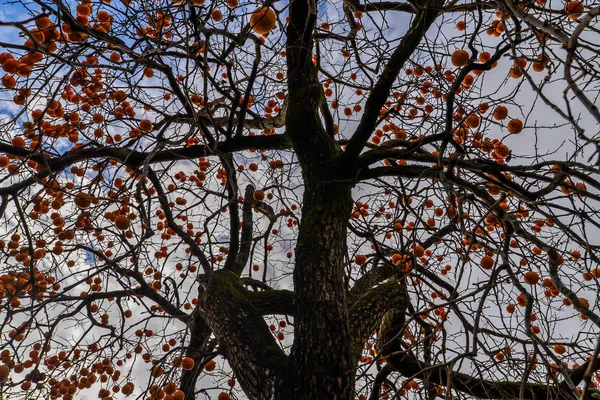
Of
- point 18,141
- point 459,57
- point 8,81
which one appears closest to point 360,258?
point 459,57

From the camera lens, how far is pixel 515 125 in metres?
2.71

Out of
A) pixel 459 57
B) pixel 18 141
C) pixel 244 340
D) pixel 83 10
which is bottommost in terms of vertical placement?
pixel 244 340

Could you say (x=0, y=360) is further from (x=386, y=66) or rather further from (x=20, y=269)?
(x=386, y=66)

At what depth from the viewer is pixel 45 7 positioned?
1.55m

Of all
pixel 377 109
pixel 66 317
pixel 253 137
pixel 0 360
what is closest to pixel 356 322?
pixel 377 109

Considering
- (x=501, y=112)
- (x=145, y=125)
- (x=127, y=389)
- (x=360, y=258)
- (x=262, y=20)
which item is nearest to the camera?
(x=262, y=20)

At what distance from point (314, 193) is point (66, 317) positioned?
231 cm

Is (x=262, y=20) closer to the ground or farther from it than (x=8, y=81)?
closer to the ground

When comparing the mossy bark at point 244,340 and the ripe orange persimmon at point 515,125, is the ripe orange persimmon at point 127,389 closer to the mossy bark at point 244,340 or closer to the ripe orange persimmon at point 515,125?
the mossy bark at point 244,340

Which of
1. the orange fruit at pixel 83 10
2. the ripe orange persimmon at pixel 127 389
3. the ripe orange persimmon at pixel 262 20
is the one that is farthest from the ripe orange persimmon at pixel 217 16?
the ripe orange persimmon at pixel 127 389

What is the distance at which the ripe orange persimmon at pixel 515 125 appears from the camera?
2.70 m

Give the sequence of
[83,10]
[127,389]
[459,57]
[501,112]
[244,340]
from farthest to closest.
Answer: [127,389] → [501,112] → [83,10] → [244,340] → [459,57]

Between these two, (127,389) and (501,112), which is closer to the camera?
(501,112)

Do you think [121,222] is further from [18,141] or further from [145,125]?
[18,141]
